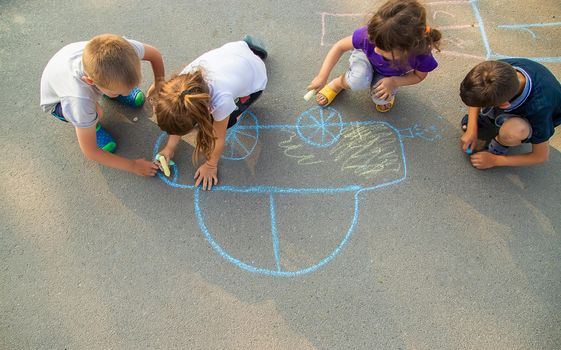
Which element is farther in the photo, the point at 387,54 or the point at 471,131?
the point at 471,131

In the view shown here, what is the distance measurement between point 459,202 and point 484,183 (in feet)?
0.72

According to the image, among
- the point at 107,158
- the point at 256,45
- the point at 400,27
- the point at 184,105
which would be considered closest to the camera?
the point at 184,105

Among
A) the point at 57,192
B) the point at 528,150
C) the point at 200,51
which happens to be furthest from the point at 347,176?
the point at 57,192

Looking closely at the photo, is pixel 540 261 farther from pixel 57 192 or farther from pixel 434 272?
pixel 57 192

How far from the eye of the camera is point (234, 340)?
2.01 metres

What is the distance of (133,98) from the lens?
95.3 inches

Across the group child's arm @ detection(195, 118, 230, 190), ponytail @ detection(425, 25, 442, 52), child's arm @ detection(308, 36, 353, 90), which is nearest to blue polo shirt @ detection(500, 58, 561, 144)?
ponytail @ detection(425, 25, 442, 52)

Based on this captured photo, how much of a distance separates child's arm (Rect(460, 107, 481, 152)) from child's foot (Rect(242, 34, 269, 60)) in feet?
4.73

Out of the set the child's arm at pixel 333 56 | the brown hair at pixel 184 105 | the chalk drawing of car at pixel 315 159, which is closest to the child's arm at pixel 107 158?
the chalk drawing of car at pixel 315 159

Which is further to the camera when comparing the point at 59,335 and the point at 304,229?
the point at 304,229

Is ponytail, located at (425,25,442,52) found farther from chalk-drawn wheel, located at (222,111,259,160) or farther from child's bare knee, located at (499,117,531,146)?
chalk-drawn wheel, located at (222,111,259,160)

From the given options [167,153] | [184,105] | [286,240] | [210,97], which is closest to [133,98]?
[167,153]

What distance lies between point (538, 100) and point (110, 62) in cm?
222

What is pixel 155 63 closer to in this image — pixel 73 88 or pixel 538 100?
pixel 73 88
